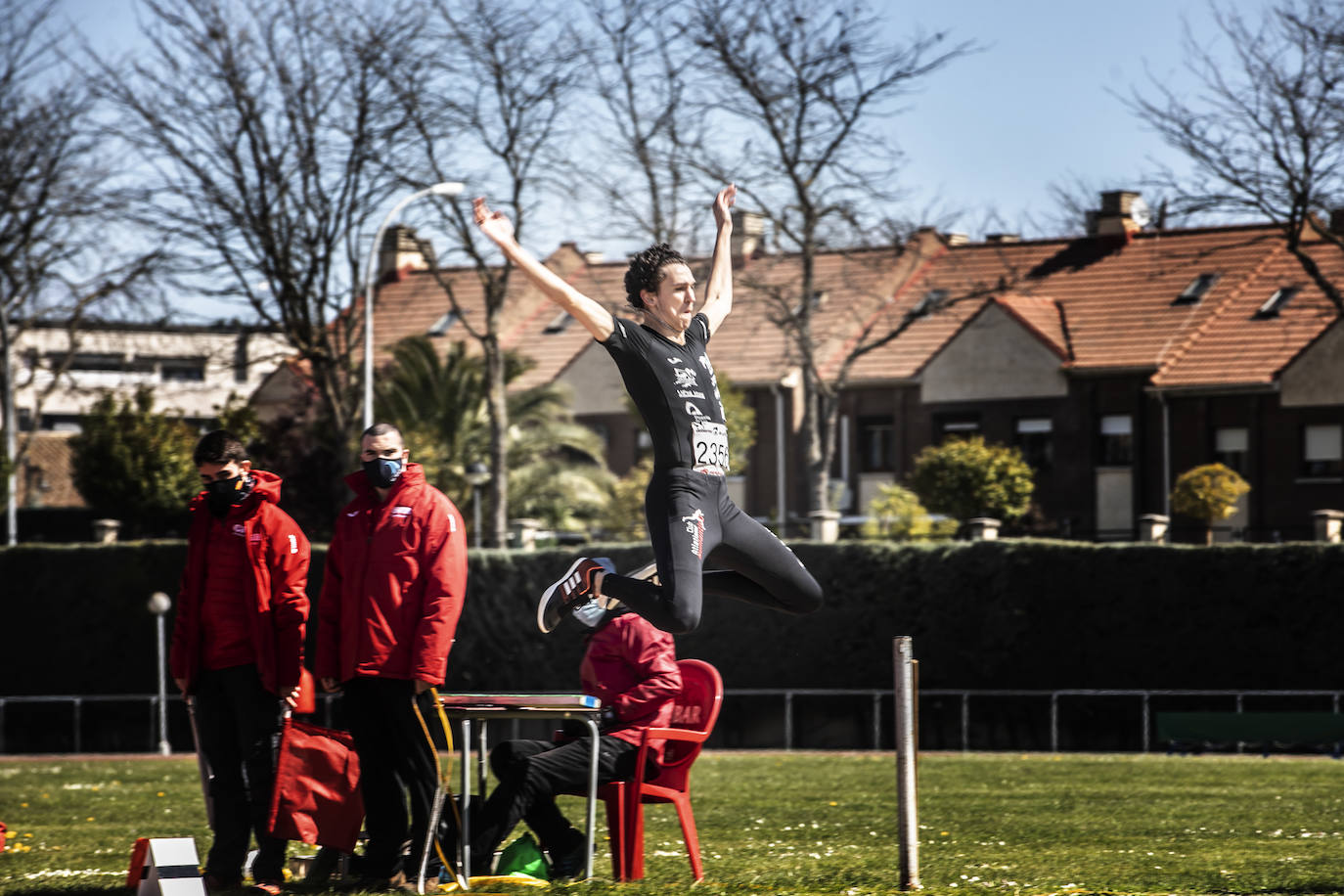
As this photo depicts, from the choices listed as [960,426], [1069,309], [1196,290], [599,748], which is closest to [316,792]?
[599,748]

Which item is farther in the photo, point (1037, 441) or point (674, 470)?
point (1037, 441)

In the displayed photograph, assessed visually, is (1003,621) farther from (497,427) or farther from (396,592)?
(396,592)

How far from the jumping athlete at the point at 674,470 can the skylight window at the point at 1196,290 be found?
147 ft

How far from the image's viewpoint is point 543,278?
317 inches

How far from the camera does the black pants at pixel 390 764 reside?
28.7 feet

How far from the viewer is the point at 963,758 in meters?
24.8

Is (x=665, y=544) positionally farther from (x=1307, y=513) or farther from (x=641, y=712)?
(x=1307, y=513)

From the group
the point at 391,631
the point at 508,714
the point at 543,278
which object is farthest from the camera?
the point at 508,714

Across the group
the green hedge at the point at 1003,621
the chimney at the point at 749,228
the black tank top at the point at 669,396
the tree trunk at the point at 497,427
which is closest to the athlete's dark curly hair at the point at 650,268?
the black tank top at the point at 669,396

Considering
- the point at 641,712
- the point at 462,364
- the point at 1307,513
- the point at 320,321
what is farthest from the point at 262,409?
the point at 641,712

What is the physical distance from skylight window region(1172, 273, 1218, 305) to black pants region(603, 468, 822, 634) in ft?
147

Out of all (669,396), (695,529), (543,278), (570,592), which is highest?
(543,278)

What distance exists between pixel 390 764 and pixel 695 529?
200 cm

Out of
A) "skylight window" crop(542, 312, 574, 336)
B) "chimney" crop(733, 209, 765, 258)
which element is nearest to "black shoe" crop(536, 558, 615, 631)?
"chimney" crop(733, 209, 765, 258)
